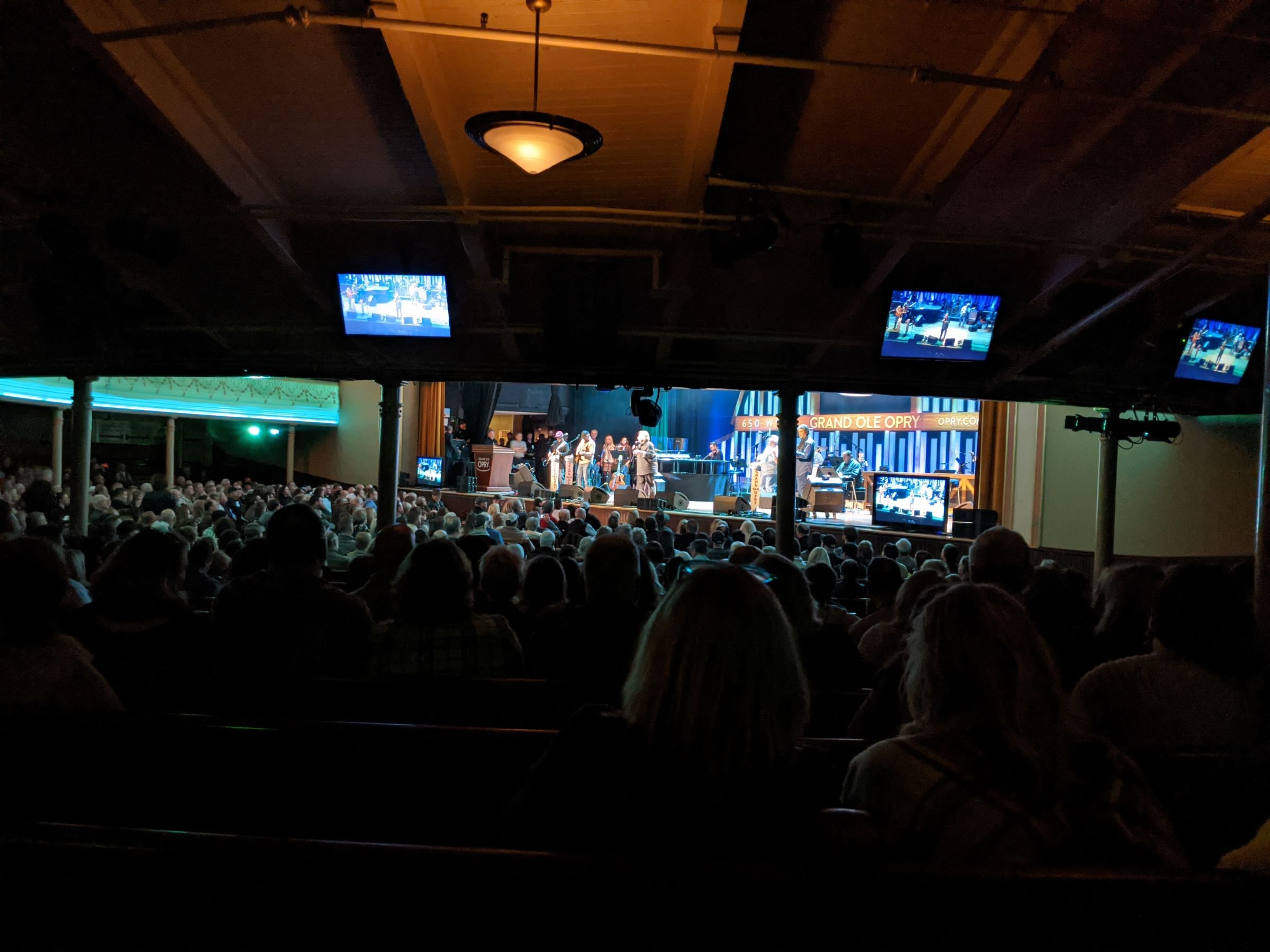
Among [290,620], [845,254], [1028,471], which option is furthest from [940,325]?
[290,620]

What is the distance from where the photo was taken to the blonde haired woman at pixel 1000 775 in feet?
4.18

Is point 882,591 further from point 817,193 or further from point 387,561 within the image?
point 817,193

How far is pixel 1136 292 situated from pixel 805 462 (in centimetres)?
1051

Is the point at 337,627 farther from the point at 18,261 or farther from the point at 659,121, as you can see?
the point at 18,261

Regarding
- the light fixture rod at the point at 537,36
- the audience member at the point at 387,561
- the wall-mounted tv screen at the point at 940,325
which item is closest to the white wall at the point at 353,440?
the wall-mounted tv screen at the point at 940,325

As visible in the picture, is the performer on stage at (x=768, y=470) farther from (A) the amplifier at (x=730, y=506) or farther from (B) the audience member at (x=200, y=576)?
(B) the audience member at (x=200, y=576)

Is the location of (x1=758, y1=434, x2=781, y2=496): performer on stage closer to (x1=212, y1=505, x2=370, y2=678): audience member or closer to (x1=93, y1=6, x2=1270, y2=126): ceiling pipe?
(x1=93, y1=6, x2=1270, y2=126): ceiling pipe

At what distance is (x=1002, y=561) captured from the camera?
10.4ft

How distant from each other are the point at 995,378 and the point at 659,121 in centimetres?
424

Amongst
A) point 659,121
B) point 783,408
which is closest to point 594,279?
point 659,121

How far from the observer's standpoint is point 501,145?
12.3ft

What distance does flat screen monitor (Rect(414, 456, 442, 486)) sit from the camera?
61.2 feet

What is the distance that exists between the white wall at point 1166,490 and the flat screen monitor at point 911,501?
1301mm

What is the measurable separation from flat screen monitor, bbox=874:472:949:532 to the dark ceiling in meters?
3.41
